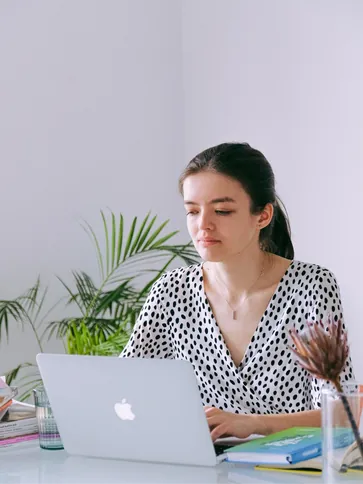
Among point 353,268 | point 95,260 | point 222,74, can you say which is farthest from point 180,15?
point 353,268

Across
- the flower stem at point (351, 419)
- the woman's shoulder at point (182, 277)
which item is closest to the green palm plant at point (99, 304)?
the woman's shoulder at point (182, 277)

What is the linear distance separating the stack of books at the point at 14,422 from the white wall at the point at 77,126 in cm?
216

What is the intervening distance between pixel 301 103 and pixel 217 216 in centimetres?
218

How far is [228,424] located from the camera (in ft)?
6.97

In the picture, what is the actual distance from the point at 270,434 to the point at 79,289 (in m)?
2.31

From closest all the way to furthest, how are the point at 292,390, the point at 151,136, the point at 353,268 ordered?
1. the point at 292,390
2. the point at 353,268
3. the point at 151,136

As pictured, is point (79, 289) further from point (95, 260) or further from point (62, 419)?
point (62, 419)

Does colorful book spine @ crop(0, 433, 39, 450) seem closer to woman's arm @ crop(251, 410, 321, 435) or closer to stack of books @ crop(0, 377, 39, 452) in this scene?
stack of books @ crop(0, 377, 39, 452)

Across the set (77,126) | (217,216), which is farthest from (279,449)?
(77,126)

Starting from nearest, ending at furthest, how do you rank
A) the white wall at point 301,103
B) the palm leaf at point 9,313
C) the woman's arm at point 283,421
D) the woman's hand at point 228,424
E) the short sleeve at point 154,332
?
1. the woman's hand at point 228,424
2. the woman's arm at point 283,421
3. the short sleeve at point 154,332
4. the palm leaf at point 9,313
5. the white wall at point 301,103

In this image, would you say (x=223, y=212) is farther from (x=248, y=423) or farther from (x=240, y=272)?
(x=248, y=423)

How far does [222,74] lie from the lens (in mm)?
5059

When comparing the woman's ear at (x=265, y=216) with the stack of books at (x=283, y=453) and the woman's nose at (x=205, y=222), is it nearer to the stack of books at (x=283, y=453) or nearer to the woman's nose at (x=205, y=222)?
the woman's nose at (x=205, y=222)

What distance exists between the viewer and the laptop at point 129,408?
1.92 meters
